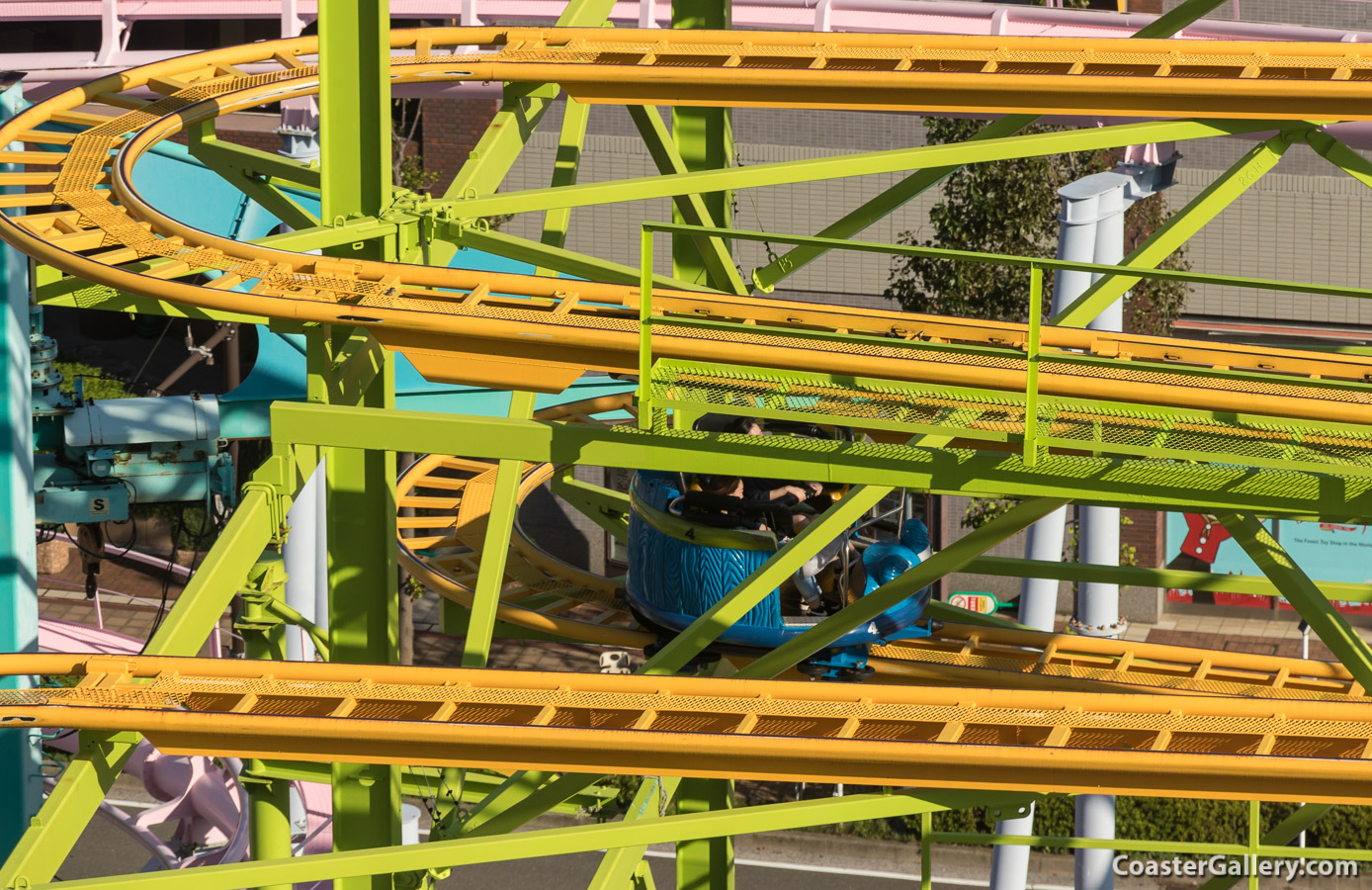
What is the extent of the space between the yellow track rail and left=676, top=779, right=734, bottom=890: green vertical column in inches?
151

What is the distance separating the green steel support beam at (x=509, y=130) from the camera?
9.86 m

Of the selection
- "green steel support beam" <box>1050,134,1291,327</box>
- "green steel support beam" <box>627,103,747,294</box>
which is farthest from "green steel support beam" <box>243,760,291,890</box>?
"green steel support beam" <box>1050,134,1291,327</box>

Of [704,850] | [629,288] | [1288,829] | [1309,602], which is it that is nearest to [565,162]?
[629,288]

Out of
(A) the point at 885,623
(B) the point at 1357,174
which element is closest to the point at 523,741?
(A) the point at 885,623

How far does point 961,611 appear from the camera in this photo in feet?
42.0

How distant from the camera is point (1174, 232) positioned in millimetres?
9453

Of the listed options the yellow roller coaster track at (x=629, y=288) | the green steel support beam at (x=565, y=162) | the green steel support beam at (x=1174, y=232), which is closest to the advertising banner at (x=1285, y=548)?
the green steel support beam at (x=1174, y=232)

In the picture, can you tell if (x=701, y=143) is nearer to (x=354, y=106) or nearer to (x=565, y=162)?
(x=565, y=162)

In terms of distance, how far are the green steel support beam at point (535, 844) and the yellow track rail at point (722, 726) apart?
45cm

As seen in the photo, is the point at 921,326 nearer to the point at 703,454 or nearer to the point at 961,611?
the point at 703,454

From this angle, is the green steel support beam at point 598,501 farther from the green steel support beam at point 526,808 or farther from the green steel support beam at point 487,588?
the green steel support beam at point 526,808

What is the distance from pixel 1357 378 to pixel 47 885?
6.95 meters

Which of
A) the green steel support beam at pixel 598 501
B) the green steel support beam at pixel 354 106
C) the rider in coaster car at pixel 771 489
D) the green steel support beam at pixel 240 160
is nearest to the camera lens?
the green steel support beam at pixel 354 106

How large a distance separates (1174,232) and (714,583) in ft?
11.5
